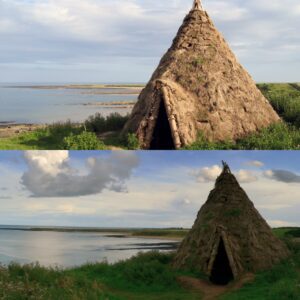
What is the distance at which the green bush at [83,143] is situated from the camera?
1509 cm

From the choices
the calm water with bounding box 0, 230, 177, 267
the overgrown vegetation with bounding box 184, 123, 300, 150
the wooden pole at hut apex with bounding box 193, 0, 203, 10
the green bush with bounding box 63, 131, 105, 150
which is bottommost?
the calm water with bounding box 0, 230, 177, 267

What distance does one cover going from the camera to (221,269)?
45.1ft

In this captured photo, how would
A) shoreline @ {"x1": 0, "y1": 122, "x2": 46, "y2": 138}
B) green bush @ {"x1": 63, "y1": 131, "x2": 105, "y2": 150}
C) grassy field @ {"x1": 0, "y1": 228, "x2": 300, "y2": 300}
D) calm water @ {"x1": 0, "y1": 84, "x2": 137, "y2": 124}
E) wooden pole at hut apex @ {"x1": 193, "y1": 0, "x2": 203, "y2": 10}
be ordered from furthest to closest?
calm water @ {"x1": 0, "y1": 84, "x2": 137, "y2": 124} → shoreline @ {"x1": 0, "y1": 122, "x2": 46, "y2": 138} → wooden pole at hut apex @ {"x1": 193, "y1": 0, "x2": 203, "y2": 10} → green bush @ {"x1": 63, "y1": 131, "x2": 105, "y2": 150} → grassy field @ {"x1": 0, "y1": 228, "x2": 300, "y2": 300}

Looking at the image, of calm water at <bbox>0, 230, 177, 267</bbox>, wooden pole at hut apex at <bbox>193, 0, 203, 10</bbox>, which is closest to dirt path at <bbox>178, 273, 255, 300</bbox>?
calm water at <bbox>0, 230, 177, 267</bbox>

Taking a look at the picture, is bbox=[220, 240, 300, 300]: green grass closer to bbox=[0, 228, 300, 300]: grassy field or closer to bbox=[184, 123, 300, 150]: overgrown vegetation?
bbox=[0, 228, 300, 300]: grassy field

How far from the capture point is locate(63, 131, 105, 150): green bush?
15.1 metres

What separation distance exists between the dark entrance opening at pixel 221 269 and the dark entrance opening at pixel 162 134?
3812 millimetres

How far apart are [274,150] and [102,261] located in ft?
19.7

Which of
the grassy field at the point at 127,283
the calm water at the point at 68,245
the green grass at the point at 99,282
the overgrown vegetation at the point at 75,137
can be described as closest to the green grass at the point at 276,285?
the grassy field at the point at 127,283

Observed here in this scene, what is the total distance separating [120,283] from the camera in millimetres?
13078

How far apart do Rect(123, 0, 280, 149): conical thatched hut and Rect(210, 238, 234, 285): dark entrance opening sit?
3428 mm

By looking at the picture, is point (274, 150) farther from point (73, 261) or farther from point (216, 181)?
point (73, 261)

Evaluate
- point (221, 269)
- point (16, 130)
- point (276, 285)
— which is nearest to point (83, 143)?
point (221, 269)

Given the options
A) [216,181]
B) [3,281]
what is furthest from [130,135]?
[3,281]
